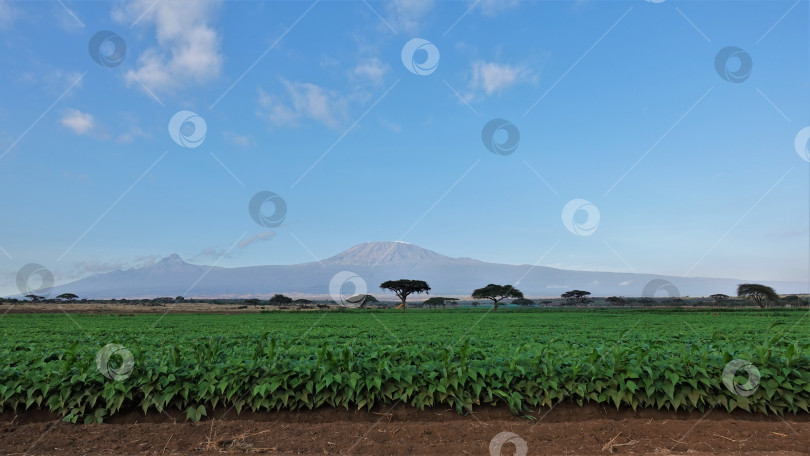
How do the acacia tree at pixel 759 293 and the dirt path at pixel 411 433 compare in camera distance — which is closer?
the dirt path at pixel 411 433

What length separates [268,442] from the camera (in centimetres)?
592

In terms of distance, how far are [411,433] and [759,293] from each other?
390 ft

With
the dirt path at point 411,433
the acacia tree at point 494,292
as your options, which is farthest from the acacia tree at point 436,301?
the dirt path at point 411,433

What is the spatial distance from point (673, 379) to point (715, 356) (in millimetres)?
1238

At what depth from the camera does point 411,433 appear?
6.13 meters

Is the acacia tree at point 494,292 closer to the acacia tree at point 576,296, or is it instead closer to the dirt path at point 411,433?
the acacia tree at point 576,296

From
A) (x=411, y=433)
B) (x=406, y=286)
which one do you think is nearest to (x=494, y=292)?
(x=406, y=286)

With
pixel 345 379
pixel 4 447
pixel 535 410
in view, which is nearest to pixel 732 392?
pixel 535 410

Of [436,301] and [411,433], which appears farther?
[436,301]

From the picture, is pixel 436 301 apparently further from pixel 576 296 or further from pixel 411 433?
pixel 411 433

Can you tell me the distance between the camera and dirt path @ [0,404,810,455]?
5820 millimetres

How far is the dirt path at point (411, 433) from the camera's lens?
5820 millimetres

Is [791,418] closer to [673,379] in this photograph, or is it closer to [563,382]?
[673,379]

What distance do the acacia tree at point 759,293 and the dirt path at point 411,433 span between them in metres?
114
